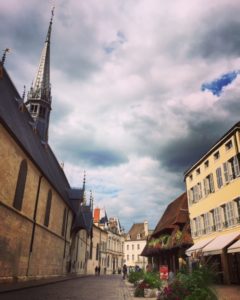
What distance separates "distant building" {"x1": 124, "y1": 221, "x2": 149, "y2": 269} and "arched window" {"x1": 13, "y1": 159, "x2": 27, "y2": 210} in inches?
2406

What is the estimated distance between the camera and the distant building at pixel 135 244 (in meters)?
74.9

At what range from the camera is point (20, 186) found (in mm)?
17641

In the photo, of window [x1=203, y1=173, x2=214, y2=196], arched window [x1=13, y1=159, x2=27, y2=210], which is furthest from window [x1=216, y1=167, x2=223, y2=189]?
arched window [x1=13, y1=159, x2=27, y2=210]

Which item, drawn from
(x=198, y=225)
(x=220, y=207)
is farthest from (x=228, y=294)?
(x=198, y=225)

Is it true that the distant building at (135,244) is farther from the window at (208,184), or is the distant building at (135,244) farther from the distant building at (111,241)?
the window at (208,184)

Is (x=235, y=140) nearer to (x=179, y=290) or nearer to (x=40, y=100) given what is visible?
(x=179, y=290)

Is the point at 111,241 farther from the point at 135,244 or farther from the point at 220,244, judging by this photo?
the point at 220,244

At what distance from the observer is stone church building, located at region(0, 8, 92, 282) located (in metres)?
15.4

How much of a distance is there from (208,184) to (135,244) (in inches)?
2248

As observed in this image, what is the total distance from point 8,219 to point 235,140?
50.1ft

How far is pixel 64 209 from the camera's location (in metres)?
31.9

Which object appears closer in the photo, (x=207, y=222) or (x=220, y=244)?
(x=220, y=244)

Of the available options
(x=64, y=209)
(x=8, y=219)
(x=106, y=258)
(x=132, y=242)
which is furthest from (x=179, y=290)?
(x=132, y=242)

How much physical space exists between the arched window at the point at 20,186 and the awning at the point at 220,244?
12433 millimetres
